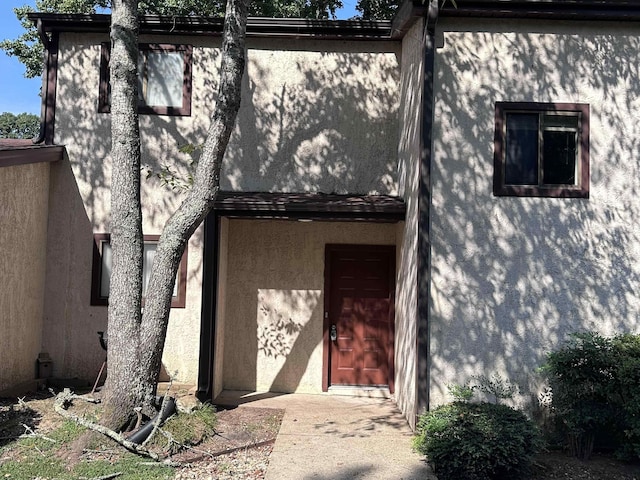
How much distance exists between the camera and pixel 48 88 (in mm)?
9297

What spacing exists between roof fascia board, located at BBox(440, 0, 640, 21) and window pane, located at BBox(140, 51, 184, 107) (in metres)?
4.53

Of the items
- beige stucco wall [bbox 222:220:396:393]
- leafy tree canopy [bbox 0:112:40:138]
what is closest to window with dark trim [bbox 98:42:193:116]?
beige stucco wall [bbox 222:220:396:393]

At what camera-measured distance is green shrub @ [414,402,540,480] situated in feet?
18.6

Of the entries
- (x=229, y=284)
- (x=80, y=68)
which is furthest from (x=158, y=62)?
(x=229, y=284)

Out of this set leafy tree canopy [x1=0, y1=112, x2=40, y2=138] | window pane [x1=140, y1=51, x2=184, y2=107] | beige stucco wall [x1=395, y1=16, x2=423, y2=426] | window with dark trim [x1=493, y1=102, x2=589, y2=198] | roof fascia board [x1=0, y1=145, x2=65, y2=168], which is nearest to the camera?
window with dark trim [x1=493, y1=102, x2=589, y2=198]

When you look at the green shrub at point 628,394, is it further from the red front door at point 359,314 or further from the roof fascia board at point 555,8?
the roof fascia board at point 555,8

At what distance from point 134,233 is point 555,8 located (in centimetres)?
611

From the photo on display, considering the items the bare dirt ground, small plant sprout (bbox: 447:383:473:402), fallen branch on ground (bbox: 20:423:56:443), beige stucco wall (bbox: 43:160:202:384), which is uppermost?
beige stucco wall (bbox: 43:160:202:384)

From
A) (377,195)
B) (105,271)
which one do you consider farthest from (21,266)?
(377,195)

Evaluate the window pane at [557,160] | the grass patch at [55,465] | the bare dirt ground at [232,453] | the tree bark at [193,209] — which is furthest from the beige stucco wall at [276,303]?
the grass patch at [55,465]

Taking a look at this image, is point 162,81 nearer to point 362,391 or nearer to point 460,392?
point 362,391

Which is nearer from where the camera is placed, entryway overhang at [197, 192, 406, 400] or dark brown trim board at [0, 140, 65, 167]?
dark brown trim board at [0, 140, 65, 167]

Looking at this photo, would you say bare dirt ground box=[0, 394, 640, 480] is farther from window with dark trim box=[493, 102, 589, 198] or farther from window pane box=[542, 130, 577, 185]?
Answer: window pane box=[542, 130, 577, 185]

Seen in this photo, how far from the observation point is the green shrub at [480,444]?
18.6ft
